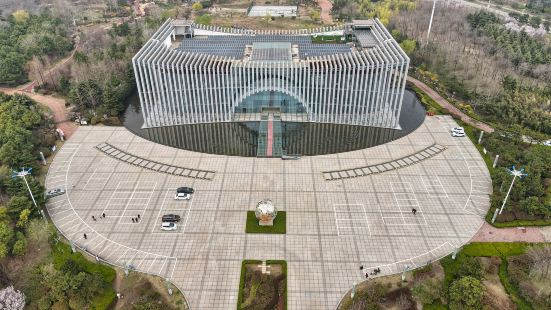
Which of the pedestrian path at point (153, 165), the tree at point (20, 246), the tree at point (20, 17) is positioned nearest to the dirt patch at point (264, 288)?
the pedestrian path at point (153, 165)

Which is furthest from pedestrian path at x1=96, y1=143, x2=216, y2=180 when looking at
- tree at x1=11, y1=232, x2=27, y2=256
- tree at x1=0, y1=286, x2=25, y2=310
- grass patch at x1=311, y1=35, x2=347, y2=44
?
grass patch at x1=311, y1=35, x2=347, y2=44

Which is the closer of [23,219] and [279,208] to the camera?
[23,219]

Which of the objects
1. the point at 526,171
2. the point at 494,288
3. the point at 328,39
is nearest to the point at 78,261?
the point at 494,288

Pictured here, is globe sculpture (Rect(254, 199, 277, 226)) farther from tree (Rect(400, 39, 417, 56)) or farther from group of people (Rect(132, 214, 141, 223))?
tree (Rect(400, 39, 417, 56))

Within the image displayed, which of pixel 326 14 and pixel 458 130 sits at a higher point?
pixel 326 14

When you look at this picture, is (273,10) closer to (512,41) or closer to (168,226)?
(512,41)

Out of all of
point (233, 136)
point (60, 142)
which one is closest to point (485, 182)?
point (233, 136)
